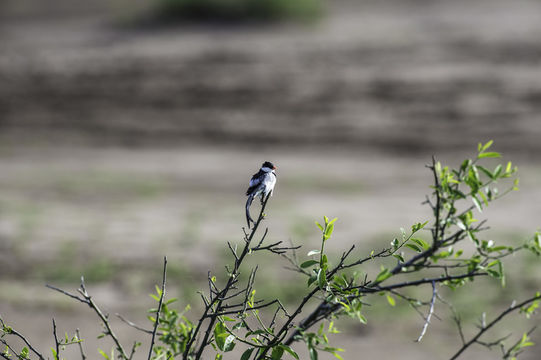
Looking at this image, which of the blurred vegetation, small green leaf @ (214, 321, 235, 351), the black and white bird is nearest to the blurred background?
the blurred vegetation

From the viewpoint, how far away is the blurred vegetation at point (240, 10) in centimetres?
2198

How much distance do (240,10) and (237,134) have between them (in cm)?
862

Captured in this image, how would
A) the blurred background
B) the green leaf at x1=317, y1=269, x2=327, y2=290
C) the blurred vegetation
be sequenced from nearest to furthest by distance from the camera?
1. the green leaf at x1=317, y1=269, x2=327, y2=290
2. the blurred background
3. the blurred vegetation

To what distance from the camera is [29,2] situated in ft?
91.9

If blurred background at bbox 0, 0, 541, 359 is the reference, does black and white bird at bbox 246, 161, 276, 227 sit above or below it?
below

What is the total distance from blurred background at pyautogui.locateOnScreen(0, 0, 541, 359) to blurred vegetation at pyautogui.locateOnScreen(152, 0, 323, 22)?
2.4 inches

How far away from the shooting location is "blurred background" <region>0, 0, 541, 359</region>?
7.69m

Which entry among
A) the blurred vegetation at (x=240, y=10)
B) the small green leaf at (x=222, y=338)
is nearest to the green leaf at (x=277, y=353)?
the small green leaf at (x=222, y=338)

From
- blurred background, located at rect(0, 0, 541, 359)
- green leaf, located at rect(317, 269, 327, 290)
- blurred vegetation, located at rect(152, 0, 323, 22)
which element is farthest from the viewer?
blurred vegetation, located at rect(152, 0, 323, 22)

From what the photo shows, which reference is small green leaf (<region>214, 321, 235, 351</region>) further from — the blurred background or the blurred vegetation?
the blurred vegetation

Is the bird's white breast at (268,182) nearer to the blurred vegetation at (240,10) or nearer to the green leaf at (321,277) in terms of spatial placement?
the green leaf at (321,277)

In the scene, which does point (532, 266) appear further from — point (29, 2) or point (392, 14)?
point (29, 2)

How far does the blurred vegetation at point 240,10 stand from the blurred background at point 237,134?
62 millimetres

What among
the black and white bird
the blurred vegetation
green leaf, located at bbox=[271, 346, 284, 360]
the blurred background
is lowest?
green leaf, located at bbox=[271, 346, 284, 360]
